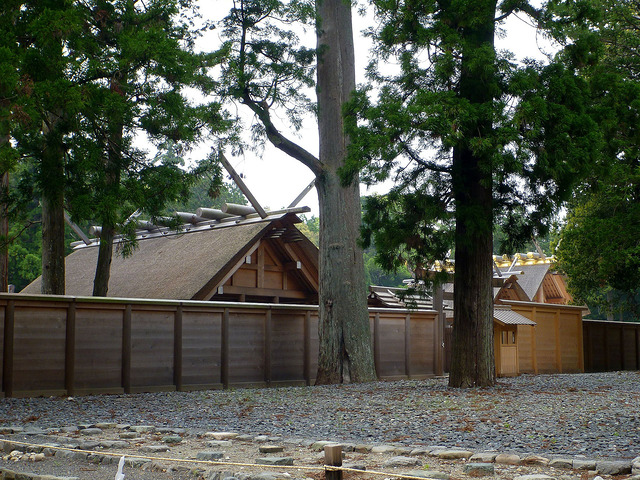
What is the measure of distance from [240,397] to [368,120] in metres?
5.13

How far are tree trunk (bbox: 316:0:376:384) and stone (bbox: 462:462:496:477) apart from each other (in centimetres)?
970

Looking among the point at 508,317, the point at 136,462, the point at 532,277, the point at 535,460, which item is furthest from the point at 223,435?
the point at 532,277

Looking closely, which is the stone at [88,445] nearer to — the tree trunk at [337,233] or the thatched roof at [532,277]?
the tree trunk at [337,233]

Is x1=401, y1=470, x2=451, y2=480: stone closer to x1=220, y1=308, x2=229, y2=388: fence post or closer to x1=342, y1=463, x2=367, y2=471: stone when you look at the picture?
x1=342, y1=463, x2=367, y2=471: stone

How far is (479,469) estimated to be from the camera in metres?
5.04

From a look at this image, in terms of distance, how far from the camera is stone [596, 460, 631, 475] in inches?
192

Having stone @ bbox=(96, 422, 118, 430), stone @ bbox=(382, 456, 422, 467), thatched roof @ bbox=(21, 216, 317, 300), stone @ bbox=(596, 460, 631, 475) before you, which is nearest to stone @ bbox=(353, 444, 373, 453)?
stone @ bbox=(382, 456, 422, 467)

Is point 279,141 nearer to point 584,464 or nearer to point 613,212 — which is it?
point 584,464

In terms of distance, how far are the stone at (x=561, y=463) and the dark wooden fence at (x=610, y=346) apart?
21331 millimetres

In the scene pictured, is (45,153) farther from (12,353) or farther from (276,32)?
(276,32)

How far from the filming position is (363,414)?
8781 mm

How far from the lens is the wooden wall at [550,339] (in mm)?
20953

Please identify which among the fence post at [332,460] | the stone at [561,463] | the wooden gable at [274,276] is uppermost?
the wooden gable at [274,276]

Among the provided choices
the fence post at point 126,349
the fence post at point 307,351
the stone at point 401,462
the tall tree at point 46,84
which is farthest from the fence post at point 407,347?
the stone at point 401,462
